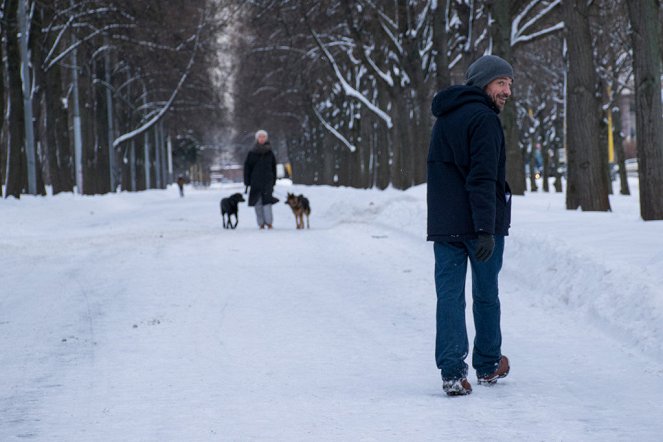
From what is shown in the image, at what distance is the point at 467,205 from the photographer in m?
5.92

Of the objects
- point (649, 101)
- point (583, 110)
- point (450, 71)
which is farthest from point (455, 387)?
point (450, 71)

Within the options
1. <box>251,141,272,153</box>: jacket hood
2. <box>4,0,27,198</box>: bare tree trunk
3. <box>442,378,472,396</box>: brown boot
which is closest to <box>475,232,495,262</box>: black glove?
<box>442,378,472,396</box>: brown boot

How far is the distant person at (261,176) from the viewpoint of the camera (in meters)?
20.8

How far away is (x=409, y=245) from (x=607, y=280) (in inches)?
281

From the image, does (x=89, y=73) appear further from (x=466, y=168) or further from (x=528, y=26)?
(x=466, y=168)

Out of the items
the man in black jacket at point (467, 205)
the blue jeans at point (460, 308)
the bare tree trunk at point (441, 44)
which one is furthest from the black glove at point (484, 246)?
the bare tree trunk at point (441, 44)

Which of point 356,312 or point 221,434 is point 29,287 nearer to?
point 356,312

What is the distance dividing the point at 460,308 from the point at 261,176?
1493 centimetres

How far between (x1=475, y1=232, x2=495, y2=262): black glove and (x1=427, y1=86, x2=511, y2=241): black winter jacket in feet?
0.13

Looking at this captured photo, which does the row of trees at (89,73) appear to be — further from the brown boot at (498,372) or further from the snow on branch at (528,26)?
the brown boot at (498,372)

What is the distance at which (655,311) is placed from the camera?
7355 millimetres

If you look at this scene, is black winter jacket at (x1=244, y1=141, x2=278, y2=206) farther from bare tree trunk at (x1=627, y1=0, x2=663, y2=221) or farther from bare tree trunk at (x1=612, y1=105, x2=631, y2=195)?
bare tree trunk at (x1=612, y1=105, x2=631, y2=195)

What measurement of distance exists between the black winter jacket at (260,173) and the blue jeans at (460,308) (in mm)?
14617

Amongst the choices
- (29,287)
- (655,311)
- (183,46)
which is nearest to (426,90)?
(183,46)
